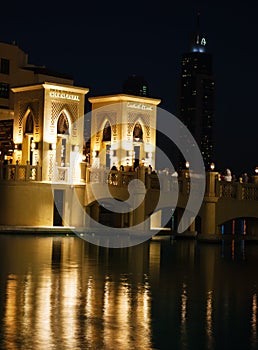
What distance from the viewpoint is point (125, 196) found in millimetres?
34062

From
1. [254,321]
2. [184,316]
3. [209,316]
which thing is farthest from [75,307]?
[254,321]

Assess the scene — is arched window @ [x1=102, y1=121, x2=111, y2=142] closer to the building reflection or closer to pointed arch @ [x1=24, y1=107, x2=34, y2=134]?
pointed arch @ [x1=24, y1=107, x2=34, y2=134]

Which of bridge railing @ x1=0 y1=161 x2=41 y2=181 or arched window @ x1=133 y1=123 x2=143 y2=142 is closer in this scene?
bridge railing @ x1=0 y1=161 x2=41 y2=181

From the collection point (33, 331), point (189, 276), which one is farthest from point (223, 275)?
point (33, 331)

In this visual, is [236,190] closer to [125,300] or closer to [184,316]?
[125,300]

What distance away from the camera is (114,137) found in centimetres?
3925

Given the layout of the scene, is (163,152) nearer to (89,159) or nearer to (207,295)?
(89,159)

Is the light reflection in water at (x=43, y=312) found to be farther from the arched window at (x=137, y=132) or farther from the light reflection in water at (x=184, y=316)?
the arched window at (x=137, y=132)

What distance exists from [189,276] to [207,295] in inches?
135

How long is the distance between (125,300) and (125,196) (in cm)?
1936

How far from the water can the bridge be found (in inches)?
245

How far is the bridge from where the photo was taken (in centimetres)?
3152

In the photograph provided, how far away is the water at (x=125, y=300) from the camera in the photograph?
1134cm

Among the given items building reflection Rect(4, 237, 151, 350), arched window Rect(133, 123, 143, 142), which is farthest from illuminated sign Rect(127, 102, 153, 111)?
building reflection Rect(4, 237, 151, 350)
